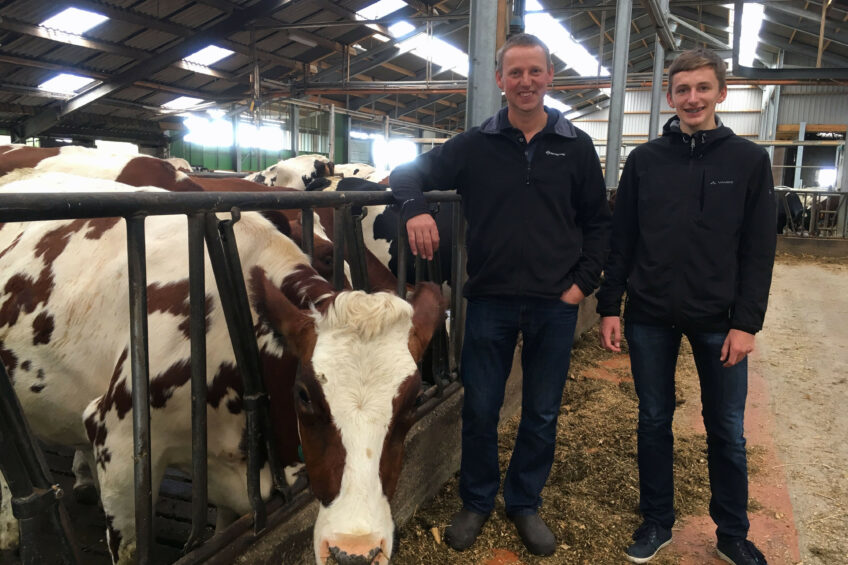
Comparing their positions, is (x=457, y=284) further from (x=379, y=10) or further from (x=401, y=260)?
(x=379, y=10)

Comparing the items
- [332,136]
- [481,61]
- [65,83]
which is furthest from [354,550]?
[65,83]

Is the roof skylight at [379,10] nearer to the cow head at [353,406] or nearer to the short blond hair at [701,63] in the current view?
the short blond hair at [701,63]

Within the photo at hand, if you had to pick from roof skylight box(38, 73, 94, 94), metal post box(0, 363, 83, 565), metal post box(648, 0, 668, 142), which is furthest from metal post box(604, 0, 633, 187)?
roof skylight box(38, 73, 94, 94)

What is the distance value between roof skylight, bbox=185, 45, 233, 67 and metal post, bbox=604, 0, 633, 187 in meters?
9.49

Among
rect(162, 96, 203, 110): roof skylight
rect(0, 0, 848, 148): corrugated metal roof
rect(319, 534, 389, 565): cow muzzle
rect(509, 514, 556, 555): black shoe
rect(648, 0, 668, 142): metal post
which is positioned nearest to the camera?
rect(319, 534, 389, 565): cow muzzle

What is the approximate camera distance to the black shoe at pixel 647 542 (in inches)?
103

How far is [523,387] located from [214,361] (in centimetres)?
125

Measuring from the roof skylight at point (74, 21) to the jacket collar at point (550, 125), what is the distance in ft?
35.6

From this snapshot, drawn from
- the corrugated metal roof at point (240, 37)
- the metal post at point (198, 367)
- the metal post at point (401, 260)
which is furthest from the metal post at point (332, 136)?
the metal post at point (198, 367)

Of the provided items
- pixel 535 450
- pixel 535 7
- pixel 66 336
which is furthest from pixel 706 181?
pixel 535 7

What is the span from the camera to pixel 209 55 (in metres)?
14.8

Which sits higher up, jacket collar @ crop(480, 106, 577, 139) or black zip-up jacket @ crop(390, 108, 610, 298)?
jacket collar @ crop(480, 106, 577, 139)

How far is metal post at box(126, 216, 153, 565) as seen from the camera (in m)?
1.60

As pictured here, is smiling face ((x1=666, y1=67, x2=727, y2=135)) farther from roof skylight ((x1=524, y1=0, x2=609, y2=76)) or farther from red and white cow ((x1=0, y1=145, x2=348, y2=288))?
roof skylight ((x1=524, y1=0, x2=609, y2=76))
